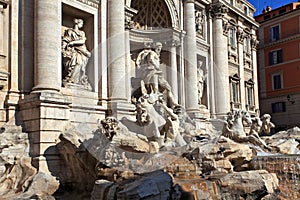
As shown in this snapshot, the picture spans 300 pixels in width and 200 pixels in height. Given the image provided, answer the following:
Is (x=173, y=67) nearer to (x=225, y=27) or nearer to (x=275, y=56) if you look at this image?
(x=225, y=27)

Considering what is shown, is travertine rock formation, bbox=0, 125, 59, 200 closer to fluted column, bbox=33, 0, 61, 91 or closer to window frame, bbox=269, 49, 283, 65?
fluted column, bbox=33, 0, 61, 91

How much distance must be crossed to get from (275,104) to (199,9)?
1483cm

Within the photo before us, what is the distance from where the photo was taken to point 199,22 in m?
21.3

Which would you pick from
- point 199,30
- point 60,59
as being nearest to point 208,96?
point 199,30

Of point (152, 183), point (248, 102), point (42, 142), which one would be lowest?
point (152, 183)

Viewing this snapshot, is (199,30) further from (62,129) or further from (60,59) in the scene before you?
(62,129)

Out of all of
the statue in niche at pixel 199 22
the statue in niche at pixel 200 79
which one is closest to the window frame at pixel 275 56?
the statue in niche at pixel 199 22

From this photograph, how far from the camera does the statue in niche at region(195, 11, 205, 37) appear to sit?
21147 millimetres

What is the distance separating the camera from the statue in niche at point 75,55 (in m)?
14.1

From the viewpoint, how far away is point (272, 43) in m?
32.9

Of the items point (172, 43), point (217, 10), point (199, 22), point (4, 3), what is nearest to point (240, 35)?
point (217, 10)

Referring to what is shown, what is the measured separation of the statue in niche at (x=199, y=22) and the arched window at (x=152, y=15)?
2540mm

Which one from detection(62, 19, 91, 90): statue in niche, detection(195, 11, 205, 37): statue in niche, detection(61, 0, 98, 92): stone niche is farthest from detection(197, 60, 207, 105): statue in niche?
detection(62, 19, 91, 90): statue in niche

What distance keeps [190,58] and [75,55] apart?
706 cm
